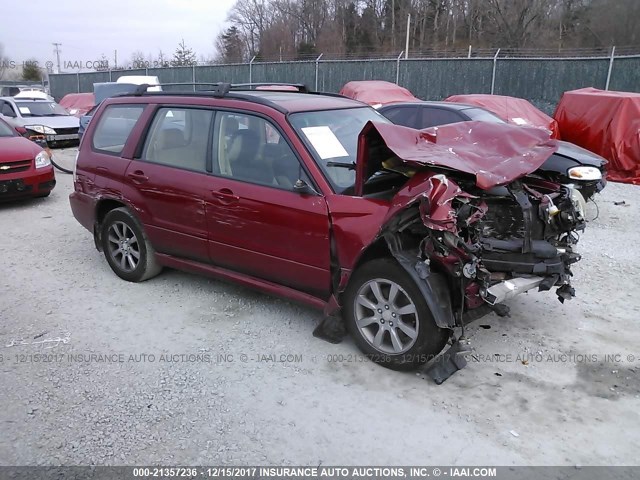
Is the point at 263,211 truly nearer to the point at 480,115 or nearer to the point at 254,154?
the point at 254,154

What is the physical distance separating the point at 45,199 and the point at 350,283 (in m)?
7.53

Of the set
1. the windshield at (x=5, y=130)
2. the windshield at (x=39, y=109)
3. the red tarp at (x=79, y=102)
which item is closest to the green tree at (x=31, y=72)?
the red tarp at (x=79, y=102)

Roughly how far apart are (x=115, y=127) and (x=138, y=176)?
81 centimetres

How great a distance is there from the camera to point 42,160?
8656mm

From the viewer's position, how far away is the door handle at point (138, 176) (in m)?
4.90

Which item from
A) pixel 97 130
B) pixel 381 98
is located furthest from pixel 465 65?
pixel 97 130

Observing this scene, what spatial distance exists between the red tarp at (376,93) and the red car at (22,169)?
7657 mm

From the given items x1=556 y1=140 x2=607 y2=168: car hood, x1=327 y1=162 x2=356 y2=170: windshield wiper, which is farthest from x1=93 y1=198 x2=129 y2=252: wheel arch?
x1=556 y1=140 x2=607 y2=168: car hood

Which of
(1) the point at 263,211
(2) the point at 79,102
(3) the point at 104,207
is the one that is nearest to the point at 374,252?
(1) the point at 263,211

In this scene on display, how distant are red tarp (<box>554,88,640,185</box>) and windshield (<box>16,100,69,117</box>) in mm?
14489

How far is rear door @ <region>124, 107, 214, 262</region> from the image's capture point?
454 cm

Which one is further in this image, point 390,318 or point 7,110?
point 7,110

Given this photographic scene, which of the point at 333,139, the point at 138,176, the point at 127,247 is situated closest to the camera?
the point at 333,139

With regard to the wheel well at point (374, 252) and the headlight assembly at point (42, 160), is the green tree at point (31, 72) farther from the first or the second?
the wheel well at point (374, 252)
